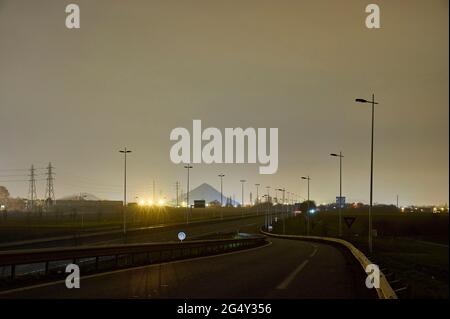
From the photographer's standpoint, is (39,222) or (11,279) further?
(39,222)

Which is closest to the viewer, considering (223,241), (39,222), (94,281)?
(94,281)

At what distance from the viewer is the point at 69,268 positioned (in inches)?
846

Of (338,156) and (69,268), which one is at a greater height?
(338,156)
